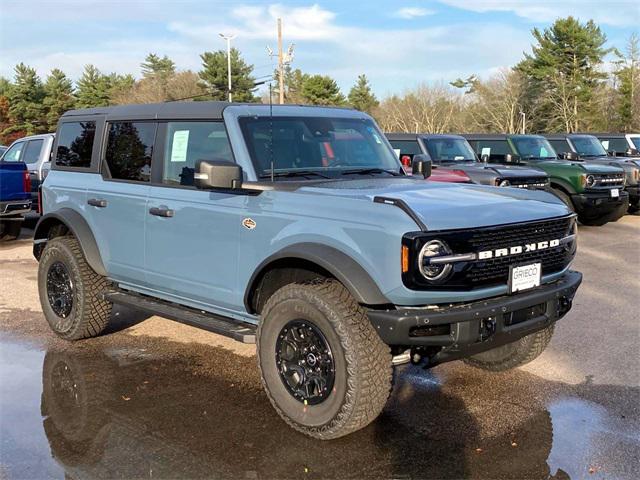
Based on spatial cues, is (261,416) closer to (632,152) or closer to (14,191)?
(14,191)

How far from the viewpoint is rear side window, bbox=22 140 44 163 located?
13.8 metres

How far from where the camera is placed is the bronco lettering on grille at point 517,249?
371cm

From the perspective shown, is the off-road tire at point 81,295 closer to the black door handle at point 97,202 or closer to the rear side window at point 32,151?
the black door handle at point 97,202

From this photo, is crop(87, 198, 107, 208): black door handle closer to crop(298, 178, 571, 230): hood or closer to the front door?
the front door

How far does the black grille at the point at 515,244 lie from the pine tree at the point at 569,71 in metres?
47.8

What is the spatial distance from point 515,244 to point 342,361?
1.24m

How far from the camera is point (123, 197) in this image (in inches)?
210

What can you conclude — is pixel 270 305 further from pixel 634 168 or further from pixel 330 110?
pixel 634 168

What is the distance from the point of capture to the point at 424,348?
3822 mm

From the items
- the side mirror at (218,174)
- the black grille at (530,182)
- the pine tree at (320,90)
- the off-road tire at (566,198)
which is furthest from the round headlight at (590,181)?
the pine tree at (320,90)

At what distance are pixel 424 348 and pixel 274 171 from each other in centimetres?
164

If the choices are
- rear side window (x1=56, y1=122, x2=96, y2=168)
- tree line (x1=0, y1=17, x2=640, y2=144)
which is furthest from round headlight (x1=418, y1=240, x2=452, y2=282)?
tree line (x1=0, y1=17, x2=640, y2=144)

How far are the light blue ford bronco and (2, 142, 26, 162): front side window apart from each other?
9.14m

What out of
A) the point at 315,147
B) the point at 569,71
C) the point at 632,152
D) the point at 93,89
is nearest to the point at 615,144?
the point at 632,152
